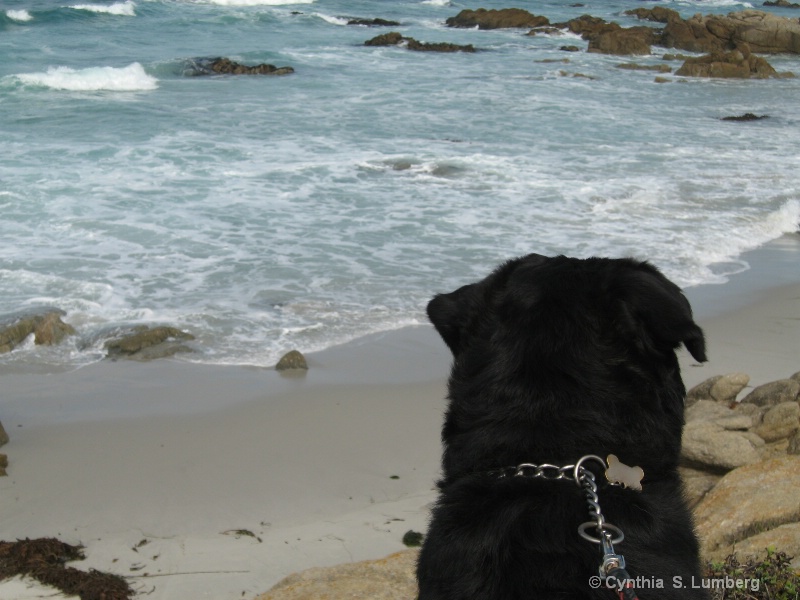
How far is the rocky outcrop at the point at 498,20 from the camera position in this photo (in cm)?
3884

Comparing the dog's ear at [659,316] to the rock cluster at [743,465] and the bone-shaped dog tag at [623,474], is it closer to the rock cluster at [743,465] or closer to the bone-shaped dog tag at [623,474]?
the bone-shaped dog tag at [623,474]

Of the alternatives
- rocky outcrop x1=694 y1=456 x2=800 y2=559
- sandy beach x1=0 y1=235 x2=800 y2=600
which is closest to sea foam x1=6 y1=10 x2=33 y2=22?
sandy beach x1=0 y1=235 x2=800 y2=600

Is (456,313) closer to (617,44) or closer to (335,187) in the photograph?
(335,187)

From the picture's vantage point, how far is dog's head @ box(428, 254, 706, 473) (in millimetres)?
Answer: 2117

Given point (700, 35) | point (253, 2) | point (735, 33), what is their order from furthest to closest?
point (253, 2), point (700, 35), point (735, 33)

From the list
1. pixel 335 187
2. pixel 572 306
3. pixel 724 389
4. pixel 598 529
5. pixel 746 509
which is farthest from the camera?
pixel 335 187

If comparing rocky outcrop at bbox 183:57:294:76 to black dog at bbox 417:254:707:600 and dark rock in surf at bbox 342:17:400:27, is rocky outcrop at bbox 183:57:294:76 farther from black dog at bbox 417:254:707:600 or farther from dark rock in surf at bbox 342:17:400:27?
black dog at bbox 417:254:707:600

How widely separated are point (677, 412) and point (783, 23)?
34604 mm

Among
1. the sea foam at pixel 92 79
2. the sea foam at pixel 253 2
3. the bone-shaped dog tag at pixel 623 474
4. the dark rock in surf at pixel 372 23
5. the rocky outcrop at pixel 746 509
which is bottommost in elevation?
the rocky outcrop at pixel 746 509

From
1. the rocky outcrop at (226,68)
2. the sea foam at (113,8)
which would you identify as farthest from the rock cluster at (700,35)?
the sea foam at (113,8)

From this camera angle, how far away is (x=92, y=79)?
21.5 m

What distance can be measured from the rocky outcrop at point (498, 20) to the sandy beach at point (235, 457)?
3311cm

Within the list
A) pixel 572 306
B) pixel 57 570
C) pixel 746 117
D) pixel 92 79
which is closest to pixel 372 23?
pixel 92 79

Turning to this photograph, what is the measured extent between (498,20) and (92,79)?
21.9 metres
